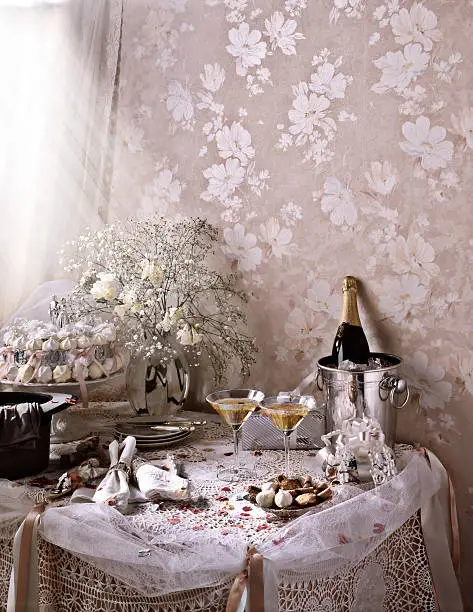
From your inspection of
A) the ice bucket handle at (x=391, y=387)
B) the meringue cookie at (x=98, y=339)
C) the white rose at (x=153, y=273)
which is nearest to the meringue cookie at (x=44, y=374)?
the meringue cookie at (x=98, y=339)

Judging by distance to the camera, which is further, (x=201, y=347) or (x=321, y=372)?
(x=201, y=347)

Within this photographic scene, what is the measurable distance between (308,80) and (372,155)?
0.92 feet

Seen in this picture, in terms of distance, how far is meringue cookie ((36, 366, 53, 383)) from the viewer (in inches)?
70.6

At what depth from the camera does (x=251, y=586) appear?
3.98 ft

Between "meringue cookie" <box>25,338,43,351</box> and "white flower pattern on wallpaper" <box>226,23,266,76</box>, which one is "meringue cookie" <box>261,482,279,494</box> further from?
"white flower pattern on wallpaper" <box>226,23,266,76</box>

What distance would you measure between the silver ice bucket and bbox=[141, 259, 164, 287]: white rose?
0.51 m

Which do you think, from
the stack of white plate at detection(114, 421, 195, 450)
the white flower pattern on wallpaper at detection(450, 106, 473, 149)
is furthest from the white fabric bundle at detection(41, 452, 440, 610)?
the white flower pattern on wallpaper at detection(450, 106, 473, 149)

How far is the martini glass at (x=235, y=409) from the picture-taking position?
1590 millimetres

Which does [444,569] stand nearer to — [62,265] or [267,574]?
[267,574]

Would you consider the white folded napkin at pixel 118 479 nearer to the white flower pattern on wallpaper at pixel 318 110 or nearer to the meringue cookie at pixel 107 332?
the meringue cookie at pixel 107 332

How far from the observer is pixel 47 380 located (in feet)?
5.91

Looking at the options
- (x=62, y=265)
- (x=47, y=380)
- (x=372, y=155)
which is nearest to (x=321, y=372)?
(x=372, y=155)

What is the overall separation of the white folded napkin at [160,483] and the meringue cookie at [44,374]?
37 centimetres

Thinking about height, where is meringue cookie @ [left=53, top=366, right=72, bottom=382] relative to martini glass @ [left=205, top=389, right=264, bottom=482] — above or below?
above
